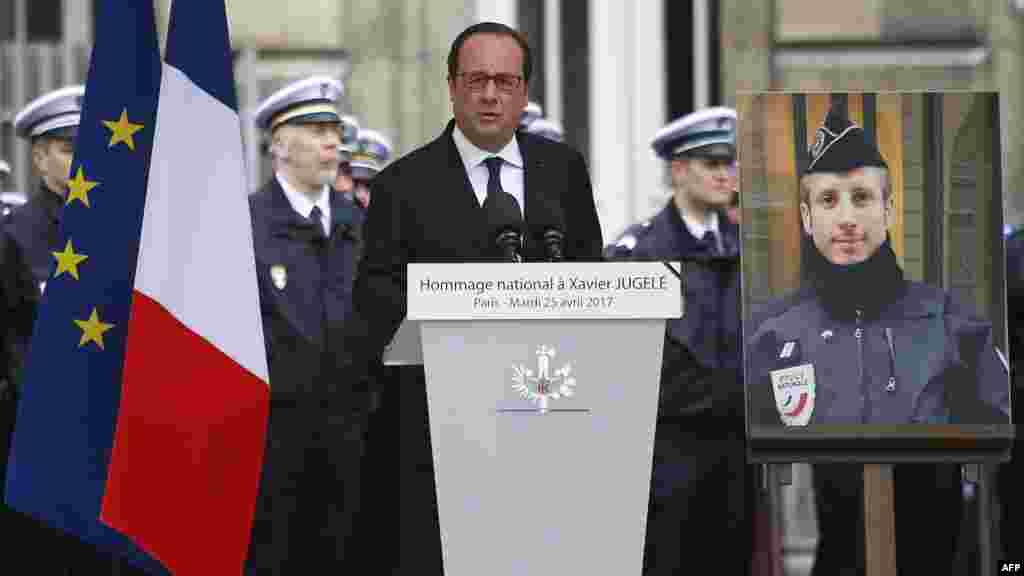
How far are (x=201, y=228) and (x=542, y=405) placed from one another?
1.49 meters

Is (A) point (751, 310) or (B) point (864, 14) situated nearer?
(A) point (751, 310)

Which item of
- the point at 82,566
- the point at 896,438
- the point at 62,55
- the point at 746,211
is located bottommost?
the point at 82,566

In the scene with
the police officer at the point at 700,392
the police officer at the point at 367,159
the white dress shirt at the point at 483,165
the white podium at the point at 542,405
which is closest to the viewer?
the white podium at the point at 542,405

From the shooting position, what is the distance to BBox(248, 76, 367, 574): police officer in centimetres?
938

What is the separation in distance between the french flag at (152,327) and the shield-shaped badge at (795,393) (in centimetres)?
152

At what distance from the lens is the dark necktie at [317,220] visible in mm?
9625

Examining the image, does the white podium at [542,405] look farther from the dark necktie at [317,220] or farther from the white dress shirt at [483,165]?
the dark necktie at [317,220]

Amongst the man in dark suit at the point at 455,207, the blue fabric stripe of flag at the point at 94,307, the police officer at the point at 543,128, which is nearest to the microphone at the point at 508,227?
the man in dark suit at the point at 455,207

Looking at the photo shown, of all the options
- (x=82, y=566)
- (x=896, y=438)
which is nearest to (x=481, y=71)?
(x=896, y=438)

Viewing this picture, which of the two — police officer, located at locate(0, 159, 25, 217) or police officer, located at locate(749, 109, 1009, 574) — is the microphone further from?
police officer, located at locate(0, 159, 25, 217)

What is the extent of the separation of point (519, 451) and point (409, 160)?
1309mm

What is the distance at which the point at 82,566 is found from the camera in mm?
9500

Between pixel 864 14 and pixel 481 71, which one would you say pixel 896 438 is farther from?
pixel 864 14

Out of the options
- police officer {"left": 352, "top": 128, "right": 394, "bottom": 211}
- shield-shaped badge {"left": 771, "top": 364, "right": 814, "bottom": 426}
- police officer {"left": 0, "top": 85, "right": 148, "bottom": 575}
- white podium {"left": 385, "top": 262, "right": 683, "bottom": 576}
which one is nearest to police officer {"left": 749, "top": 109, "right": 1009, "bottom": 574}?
shield-shaped badge {"left": 771, "top": 364, "right": 814, "bottom": 426}
